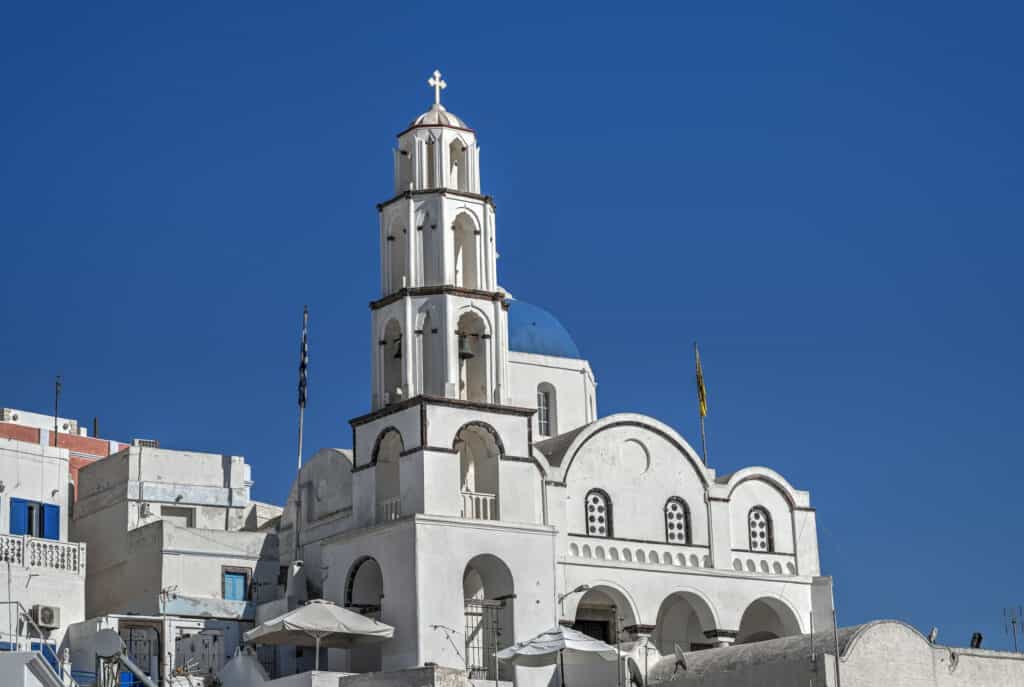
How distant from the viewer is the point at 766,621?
5556 centimetres

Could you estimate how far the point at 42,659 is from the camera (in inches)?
1533

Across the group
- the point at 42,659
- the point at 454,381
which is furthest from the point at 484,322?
the point at 42,659

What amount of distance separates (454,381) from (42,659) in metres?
14.6

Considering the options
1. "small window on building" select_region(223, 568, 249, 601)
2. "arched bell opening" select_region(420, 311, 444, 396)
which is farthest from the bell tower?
"small window on building" select_region(223, 568, 249, 601)

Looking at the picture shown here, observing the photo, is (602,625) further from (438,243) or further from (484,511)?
(438,243)

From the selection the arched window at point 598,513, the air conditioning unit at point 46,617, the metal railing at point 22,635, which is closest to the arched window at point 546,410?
the arched window at point 598,513

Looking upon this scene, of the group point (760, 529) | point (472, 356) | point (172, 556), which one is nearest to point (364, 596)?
point (172, 556)

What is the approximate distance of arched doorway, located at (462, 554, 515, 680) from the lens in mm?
47719

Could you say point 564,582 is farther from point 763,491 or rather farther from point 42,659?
point 42,659

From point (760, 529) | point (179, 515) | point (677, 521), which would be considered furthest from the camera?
point (179, 515)

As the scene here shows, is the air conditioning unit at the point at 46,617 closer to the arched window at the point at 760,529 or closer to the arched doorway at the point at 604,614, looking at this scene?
→ the arched doorway at the point at 604,614

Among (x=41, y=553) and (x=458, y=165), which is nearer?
(x=41, y=553)

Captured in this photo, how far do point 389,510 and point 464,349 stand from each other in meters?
4.83

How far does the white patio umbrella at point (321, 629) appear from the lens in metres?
45.4
